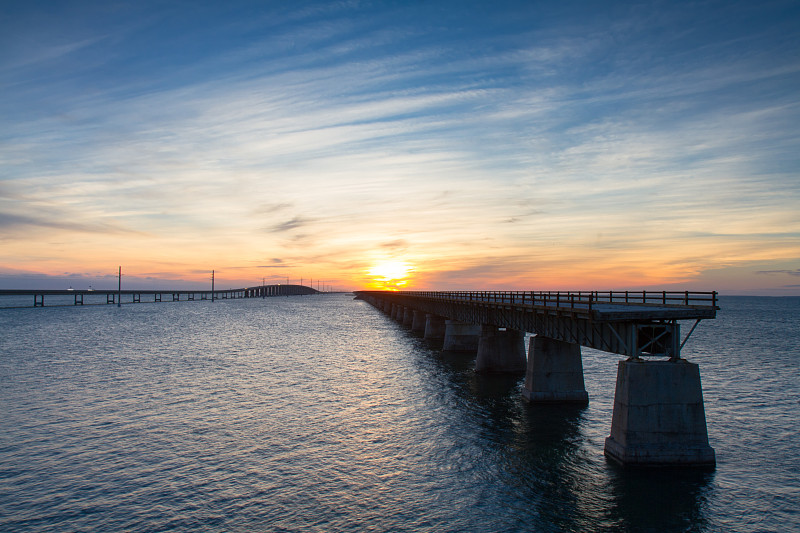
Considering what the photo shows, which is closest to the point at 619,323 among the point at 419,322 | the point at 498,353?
the point at 498,353

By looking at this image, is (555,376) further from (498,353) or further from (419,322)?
(419,322)

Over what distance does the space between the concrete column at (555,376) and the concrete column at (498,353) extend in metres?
11.7

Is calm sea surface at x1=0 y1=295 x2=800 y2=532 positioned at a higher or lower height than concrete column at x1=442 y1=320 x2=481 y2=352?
lower

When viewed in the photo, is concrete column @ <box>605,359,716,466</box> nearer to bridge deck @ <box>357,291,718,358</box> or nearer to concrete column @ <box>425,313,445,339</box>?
bridge deck @ <box>357,291,718,358</box>

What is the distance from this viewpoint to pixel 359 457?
23109 mm

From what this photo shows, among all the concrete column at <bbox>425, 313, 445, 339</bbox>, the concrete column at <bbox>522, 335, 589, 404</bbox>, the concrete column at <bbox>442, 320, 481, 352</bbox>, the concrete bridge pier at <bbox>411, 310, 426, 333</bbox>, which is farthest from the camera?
the concrete bridge pier at <bbox>411, 310, 426, 333</bbox>

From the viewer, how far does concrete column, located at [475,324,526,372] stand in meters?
44.8

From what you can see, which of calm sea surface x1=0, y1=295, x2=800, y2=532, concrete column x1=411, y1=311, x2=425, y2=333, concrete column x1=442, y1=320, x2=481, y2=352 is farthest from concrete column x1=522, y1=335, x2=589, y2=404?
concrete column x1=411, y1=311, x2=425, y2=333

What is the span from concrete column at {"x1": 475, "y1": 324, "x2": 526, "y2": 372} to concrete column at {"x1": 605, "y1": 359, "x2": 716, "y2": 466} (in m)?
23.3

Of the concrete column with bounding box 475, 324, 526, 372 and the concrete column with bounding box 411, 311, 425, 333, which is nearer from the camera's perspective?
the concrete column with bounding box 475, 324, 526, 372

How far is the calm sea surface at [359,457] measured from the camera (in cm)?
1727

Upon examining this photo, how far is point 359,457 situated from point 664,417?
13.4 m

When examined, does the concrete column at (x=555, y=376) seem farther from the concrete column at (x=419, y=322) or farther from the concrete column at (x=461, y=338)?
the concrete column at (x=419, y=322)

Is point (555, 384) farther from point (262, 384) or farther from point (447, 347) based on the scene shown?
point (447, 347)
